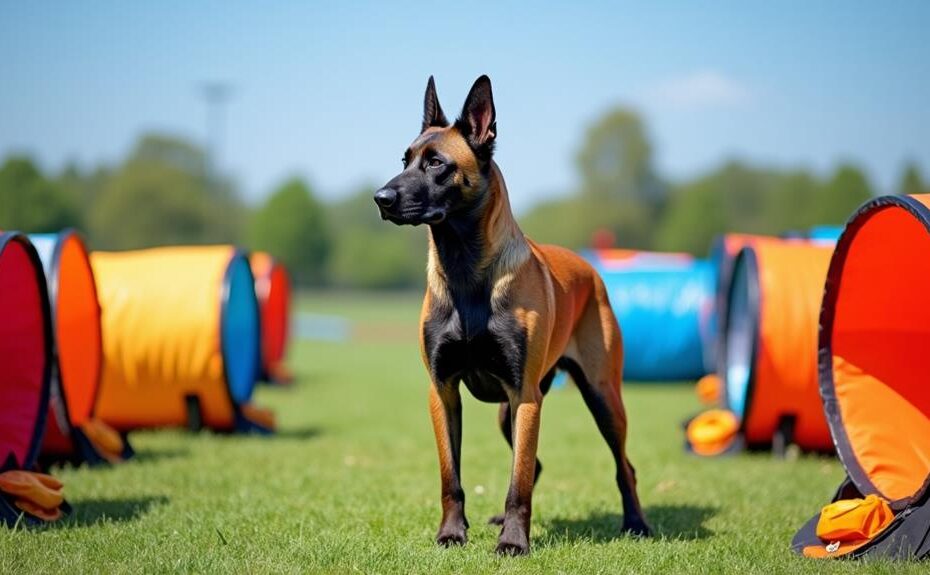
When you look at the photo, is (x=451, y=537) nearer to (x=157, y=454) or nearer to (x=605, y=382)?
(x=605, y=382)

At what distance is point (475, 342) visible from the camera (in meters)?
5.23

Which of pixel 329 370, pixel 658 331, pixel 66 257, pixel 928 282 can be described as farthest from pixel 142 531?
pixel 329 370

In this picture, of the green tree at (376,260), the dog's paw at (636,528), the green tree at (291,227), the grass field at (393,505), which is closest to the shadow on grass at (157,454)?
the grass field at (393,505)

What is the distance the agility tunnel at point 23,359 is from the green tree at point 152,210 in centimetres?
3903

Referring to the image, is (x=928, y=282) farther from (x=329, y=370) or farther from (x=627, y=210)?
(x=627, y=210)

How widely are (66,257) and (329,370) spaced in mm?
11688

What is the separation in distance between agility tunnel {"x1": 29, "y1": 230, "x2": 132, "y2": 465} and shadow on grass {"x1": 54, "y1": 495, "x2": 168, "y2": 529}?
5.37 ft

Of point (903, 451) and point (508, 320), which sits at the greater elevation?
point (508, 320)

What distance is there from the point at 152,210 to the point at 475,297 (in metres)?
47.3

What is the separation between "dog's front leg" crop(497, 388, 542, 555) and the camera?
5.14 m

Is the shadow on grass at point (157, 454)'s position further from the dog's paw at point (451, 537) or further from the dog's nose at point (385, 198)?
the dog's nose at point (385, 198)

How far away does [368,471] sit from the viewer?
8.47 meters

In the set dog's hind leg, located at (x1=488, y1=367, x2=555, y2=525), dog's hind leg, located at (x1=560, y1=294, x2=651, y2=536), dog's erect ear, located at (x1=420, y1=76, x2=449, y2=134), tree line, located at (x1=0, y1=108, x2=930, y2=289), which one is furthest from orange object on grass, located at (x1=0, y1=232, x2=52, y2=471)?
tree line, located at (x1=0, y1=108, x2=930, y2=289)

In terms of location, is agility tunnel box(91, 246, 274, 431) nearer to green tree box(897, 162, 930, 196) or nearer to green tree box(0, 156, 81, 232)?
green tree box(0, 156, 81, 232)
